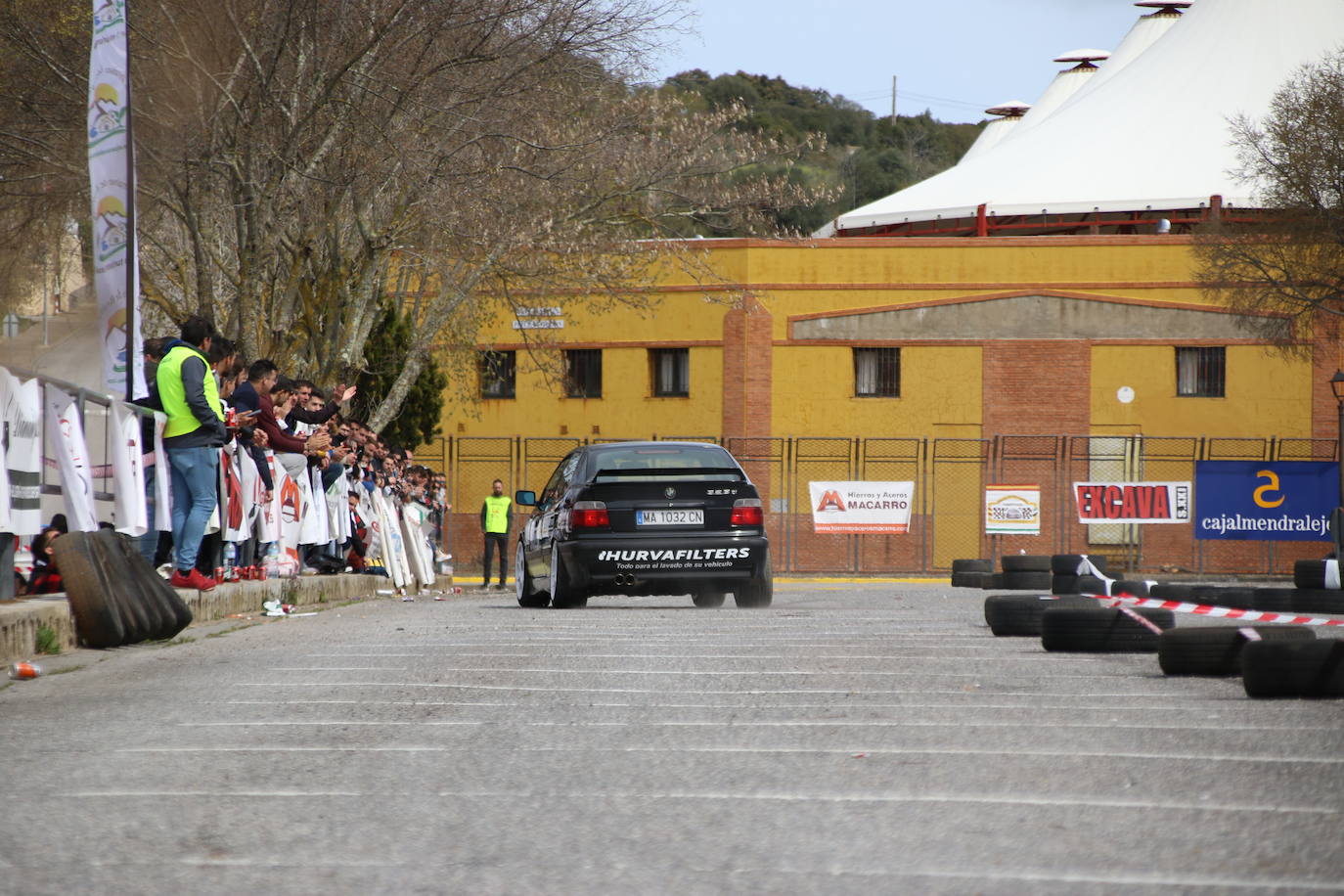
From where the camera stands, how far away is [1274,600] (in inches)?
589

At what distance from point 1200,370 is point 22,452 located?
36.1 meters

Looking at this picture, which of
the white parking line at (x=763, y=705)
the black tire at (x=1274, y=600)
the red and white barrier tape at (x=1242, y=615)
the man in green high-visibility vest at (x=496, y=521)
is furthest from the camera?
the man in green high-visibility vest at (x=496, y=521)

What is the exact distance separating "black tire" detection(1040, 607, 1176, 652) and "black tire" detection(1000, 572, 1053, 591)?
525 inches

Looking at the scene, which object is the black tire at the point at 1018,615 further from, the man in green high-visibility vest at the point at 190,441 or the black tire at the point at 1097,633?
the man in green high-visibility vest at the point at 190,441

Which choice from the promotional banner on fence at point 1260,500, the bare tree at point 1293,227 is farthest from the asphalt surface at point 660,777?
the bare tree at point 1293,227

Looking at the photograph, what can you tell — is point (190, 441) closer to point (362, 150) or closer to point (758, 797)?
point (758, 797)

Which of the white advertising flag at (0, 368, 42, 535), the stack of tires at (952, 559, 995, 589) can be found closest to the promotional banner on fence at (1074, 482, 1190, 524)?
the stack of tires at (952, 559, 995, 589)

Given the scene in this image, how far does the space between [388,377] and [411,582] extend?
9527 mm

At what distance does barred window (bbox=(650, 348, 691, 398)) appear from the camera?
43969 millimetres

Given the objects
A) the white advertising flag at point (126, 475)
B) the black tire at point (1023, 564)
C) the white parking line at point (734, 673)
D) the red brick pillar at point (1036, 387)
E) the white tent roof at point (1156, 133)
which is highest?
the white tent roof at point (1156, 133)

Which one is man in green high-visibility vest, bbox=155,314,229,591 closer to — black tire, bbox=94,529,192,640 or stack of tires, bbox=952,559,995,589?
black tire, bbox=94,529,192,640

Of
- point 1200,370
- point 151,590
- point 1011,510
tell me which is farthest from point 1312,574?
point 1200,370

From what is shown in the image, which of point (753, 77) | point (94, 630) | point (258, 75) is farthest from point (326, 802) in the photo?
point (753, 77)

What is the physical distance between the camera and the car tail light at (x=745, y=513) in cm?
1498
